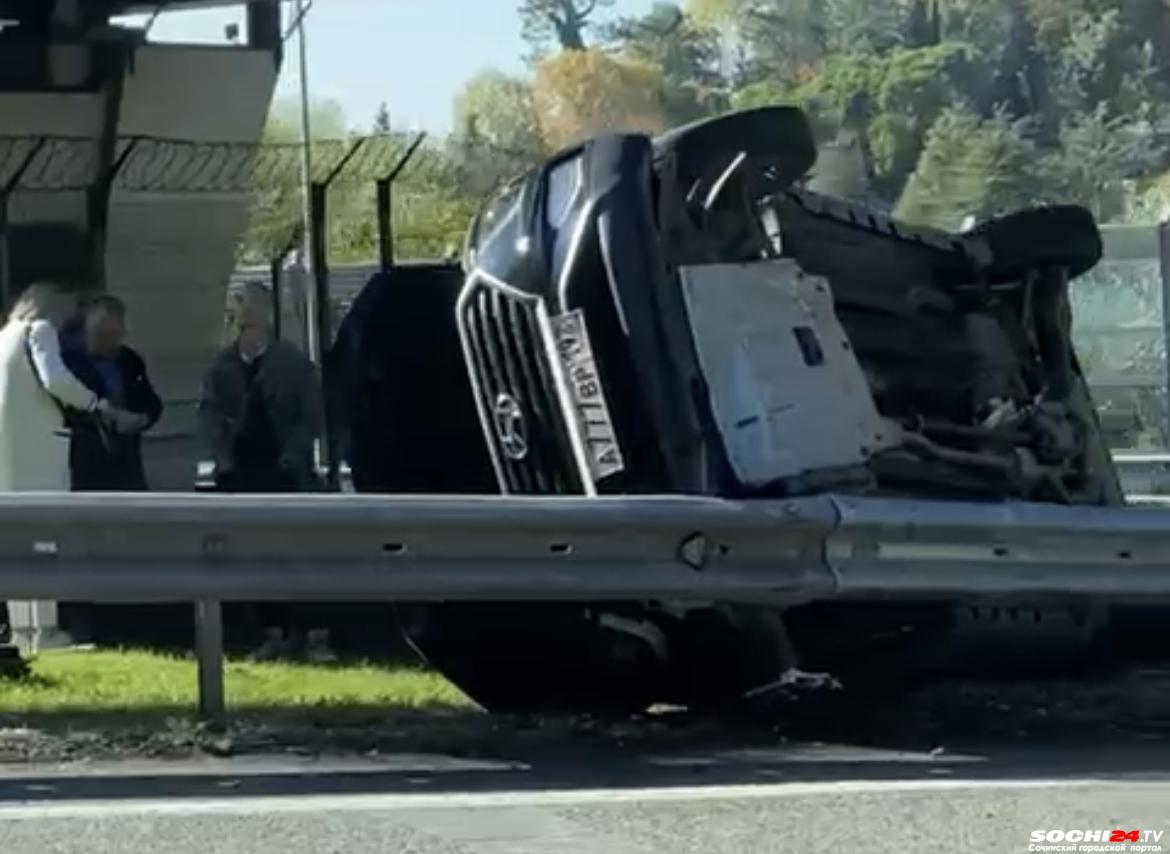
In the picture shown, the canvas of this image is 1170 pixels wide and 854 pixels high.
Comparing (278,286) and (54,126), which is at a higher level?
(54,126)

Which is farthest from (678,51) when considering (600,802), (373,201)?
(600,802)

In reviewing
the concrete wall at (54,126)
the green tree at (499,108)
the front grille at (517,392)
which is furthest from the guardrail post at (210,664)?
the green tree at (499,108)

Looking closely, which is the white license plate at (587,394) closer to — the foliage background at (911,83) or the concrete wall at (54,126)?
the concrete wall at (54,126)

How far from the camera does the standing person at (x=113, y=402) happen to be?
39.3ft

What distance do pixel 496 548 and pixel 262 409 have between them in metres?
4.33

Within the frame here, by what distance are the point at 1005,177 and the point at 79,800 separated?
29.9 meters

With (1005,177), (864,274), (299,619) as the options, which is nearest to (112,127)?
(299,619)

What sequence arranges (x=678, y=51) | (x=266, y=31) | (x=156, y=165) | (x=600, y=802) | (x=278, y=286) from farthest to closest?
(x=678, y=51) → (x=266, y=31) → (x=156, y=165) → (x=278, y=286) → (x=600, y=802)

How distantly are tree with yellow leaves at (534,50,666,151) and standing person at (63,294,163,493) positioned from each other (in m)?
32.5

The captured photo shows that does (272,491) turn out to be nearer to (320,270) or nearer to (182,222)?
A: (320,270)

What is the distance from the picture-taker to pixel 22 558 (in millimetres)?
8328

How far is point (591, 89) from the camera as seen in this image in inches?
1932

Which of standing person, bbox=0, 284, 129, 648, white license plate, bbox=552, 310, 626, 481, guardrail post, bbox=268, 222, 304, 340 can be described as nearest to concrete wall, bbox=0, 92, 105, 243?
guardrail post, bbox=268, 222, 304, 340

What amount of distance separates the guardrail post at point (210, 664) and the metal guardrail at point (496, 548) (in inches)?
4.6
